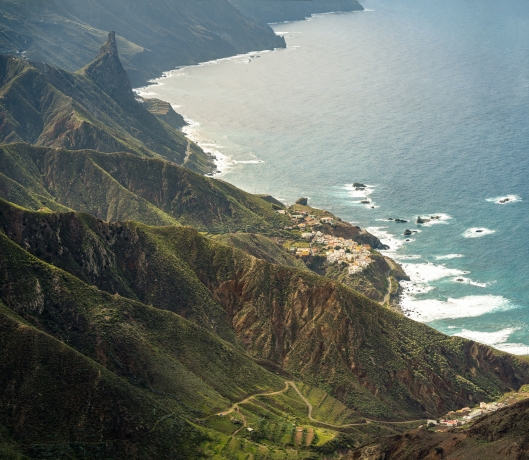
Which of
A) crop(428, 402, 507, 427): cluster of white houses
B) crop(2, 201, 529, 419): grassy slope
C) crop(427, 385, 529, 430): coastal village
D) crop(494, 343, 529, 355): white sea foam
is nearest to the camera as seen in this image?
crop(427, 385, 529, 430): coastal village

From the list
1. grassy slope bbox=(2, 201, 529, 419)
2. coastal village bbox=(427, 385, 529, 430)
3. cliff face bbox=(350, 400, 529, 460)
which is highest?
cliff face bbox=(350, 400, 529, 460)

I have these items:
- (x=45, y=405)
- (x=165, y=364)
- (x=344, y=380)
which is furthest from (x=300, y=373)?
(x=45, y=405)

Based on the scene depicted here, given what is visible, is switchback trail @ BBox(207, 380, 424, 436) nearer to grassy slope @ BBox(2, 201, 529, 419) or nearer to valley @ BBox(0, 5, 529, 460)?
valley @ BBox(0, 5, 529, 460)

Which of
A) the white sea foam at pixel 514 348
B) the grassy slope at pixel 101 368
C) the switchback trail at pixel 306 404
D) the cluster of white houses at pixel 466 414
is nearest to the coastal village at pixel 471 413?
the cluster of white houses at pixel 466 414

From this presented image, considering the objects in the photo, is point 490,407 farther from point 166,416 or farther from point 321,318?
point 166,416

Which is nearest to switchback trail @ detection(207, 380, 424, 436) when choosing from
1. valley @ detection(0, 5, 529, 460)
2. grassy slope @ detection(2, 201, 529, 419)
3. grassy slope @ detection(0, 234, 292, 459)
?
valley @ detection(0, 5, 529, 460)

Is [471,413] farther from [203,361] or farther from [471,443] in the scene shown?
[203,361]

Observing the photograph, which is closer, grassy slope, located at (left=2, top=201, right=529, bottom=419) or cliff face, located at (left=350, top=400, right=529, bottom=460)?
cliff face, located at (left=350, top=400, right=529, bottom=460)

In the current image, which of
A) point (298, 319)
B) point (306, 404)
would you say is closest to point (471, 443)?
point (306, 404)

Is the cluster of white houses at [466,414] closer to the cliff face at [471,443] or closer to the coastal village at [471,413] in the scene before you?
the coastal village at [471,413]
